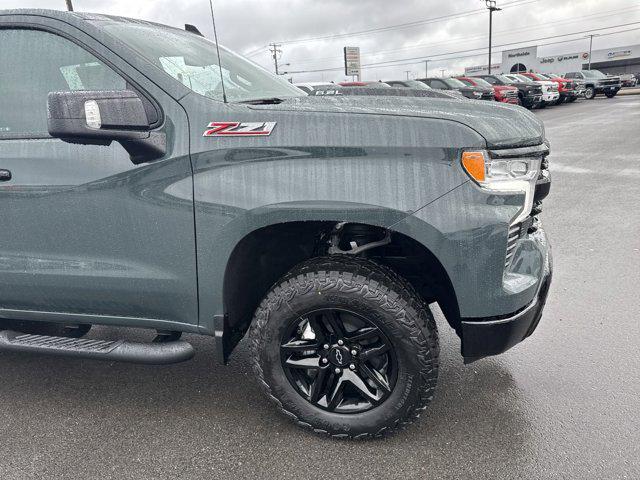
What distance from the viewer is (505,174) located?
6.70ft

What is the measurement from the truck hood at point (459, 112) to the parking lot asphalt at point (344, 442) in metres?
1.31

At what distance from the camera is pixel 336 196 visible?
6.68ft

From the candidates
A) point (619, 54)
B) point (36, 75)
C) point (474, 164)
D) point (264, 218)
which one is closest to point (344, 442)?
point (264, 218)

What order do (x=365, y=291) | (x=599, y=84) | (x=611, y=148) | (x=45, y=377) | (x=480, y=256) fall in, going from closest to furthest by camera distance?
(x=480, y=256) → (x=365, y=291) → (x=45, y=377) → (x=611, y=148) → (x=599, y=84)

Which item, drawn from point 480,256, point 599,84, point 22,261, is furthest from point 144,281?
point 599,84

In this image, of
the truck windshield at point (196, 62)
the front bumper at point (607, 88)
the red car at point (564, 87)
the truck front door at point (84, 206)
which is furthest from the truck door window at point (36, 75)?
the front bumper at point (607, 88)

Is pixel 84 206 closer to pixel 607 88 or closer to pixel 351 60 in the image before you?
pixel 607 88

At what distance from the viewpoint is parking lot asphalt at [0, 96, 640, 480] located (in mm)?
2201

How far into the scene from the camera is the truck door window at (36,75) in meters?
2.35

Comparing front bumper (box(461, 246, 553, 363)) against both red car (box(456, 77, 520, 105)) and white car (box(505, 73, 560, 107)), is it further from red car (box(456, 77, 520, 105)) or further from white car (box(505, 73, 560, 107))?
white car (box(505, 73, 560, 107))

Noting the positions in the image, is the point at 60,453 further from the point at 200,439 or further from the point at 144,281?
the point at 144,281

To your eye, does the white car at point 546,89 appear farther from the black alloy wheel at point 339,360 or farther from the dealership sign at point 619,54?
the dealership sign at point 619,54

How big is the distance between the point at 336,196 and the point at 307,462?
1.15m

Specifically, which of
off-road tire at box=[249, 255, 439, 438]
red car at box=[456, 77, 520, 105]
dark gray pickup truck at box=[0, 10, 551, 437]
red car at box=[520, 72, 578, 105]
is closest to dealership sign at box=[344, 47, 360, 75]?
red car at box=[520, 72, 578, 105]
